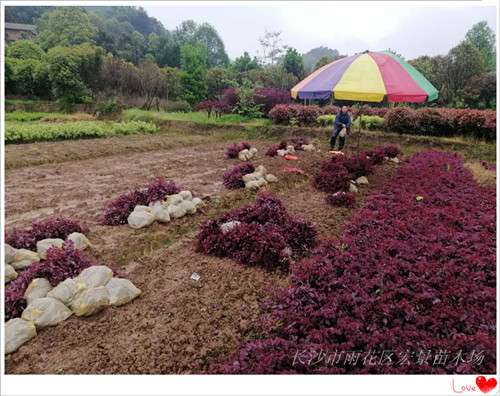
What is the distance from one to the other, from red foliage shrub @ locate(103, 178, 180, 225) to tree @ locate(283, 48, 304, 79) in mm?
28628

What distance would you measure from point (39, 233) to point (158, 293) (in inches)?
71.3

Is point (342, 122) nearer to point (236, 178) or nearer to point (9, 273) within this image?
Result: point (236, 178)

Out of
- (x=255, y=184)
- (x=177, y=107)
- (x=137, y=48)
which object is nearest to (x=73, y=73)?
(x=177, y=107)

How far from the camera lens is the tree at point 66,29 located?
4078cm

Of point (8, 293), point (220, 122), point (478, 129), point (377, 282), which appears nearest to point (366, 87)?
point (377, 282)

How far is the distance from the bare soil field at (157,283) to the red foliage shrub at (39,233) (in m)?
0.31

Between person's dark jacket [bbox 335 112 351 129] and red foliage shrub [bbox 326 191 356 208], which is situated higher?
person's dark jacket [bbox 335 112 351 129]

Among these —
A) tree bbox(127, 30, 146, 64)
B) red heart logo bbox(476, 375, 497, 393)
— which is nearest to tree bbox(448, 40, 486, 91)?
red heart logo bbox(476, 375, 497, 393)

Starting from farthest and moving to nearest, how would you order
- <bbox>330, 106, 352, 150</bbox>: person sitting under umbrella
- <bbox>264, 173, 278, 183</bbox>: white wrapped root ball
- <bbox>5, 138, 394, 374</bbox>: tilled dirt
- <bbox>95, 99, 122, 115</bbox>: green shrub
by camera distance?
1. <bbox>95, 99, 122, 115</bbox>: green shrub
2. <bbox>330, 106, 352, 150</bbox>: person sitting under umbrella
3. <bbox>264, 173, 278, 183</bbox>: white wrapped root ball
4. <bbox>5, 138, 394, 374</bbox>: tilled dirt

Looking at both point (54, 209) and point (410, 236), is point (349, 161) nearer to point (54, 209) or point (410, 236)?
point (410, 236)

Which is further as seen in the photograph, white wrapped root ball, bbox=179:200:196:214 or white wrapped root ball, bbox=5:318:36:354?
white wrapped root ball, bbox=179:200:196:214

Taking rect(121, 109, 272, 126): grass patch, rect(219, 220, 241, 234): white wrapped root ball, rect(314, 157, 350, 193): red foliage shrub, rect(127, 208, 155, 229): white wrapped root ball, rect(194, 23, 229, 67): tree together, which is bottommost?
rect(127, 208, 155, 229): white wrapped root ball

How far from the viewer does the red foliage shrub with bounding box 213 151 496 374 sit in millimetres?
2215

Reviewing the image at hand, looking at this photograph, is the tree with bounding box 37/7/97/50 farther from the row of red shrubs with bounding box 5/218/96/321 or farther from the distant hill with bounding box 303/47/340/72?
the row of red shrubs with bounding box 5/218/96/321
